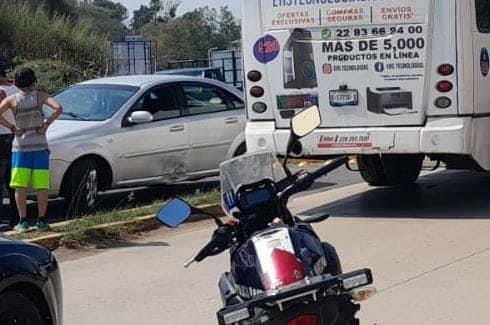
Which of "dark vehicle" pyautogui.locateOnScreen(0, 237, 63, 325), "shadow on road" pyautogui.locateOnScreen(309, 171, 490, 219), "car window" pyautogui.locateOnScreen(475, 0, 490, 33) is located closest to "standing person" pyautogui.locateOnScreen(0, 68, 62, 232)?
"shadow on road" pyautogui.locateOnScreen(309, 171, 490, 219)

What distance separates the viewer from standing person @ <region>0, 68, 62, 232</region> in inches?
400

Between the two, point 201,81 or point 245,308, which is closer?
point 245,308

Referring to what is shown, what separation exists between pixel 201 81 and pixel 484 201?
395 centimetres

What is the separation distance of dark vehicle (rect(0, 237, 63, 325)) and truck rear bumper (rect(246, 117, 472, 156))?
15.0 ft

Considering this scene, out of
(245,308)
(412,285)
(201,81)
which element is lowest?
(412,285)

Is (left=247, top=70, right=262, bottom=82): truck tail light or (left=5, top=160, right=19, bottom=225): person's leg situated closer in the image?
(left=5, top=160, right=19, bottom=225): person's leg

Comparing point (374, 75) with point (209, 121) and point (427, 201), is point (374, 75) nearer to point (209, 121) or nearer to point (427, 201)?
point (427, 201)

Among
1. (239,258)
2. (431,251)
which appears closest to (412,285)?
(431,251)

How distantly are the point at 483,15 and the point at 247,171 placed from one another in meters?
6.80

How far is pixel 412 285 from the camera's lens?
7.72 meters

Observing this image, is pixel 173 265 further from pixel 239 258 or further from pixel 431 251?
pixel 239 258

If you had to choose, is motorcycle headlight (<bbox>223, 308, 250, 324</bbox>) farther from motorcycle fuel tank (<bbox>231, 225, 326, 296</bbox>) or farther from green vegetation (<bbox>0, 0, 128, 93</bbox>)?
green vegetation (<bbox>0, 0, 128, 93</bbox>)

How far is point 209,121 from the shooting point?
1287cm

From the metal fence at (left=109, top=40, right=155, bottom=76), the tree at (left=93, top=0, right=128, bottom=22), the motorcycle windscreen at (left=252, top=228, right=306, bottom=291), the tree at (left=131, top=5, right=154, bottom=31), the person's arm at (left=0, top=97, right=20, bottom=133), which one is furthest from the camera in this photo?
the tree at (left=93, top=0, right=128, bottom=22)
